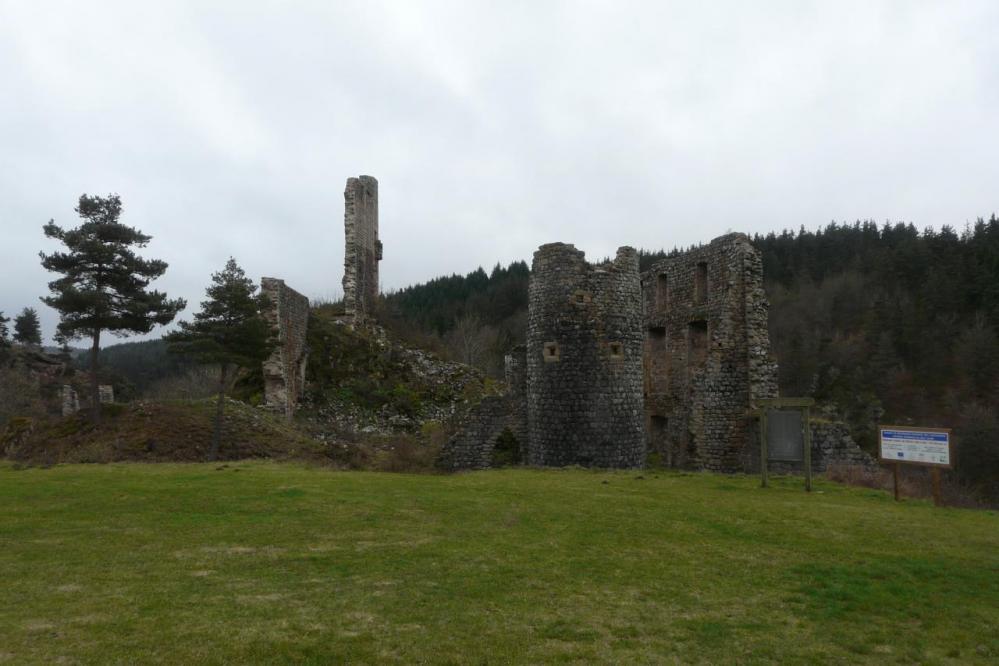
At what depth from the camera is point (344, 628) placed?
4930 mm

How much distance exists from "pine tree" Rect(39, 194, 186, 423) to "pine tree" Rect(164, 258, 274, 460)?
1.77 metres

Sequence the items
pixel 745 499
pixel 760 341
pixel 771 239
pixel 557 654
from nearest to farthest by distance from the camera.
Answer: pixel 557 654
pixel 745 499
pixel 760 341
pixel 771 239

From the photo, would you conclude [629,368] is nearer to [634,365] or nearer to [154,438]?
[634,365]

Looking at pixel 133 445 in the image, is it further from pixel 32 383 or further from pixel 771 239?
pixel 771 239

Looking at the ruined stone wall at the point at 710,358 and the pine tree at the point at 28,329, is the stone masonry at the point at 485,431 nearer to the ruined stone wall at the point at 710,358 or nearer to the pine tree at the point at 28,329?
the ruined stone wall at the point at 710,358

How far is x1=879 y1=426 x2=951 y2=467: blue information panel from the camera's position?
10.8 metres

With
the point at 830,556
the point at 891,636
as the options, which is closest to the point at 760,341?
the point at 830,556

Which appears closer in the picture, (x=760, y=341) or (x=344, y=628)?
(x=344, y=628)

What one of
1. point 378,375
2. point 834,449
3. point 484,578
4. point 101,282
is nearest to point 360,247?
point 378,375

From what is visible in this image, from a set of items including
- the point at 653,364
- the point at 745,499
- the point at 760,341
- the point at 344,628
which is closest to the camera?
the point at 344,628

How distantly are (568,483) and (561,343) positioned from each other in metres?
4.19

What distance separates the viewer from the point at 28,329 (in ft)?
176

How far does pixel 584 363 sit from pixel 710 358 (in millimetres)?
5230

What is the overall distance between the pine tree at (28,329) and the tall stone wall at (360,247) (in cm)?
3544
